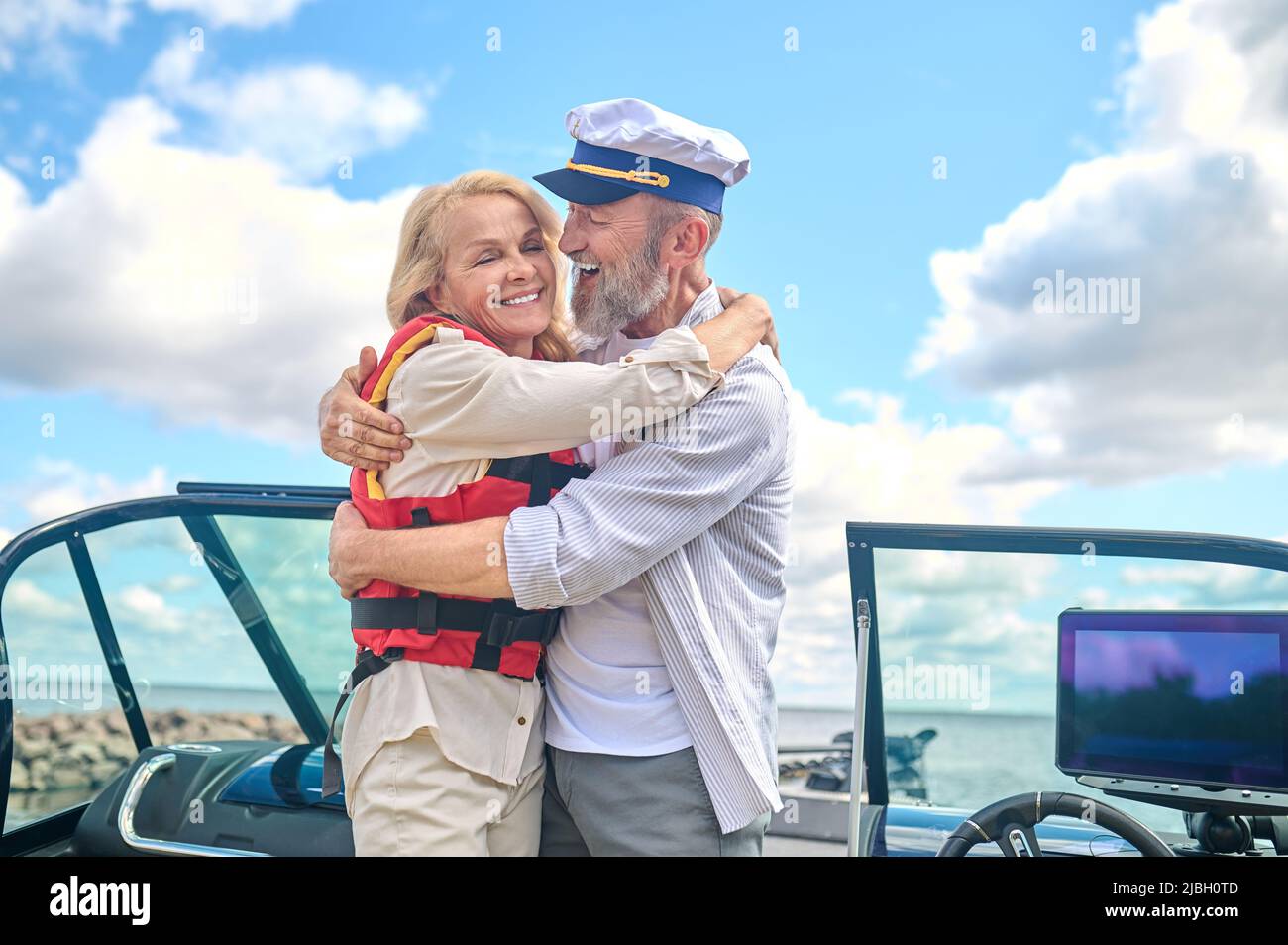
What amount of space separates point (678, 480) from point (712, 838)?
0.67 meters

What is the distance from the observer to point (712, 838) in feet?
6.88

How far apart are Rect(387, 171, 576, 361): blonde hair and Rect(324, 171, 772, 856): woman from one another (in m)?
0.24

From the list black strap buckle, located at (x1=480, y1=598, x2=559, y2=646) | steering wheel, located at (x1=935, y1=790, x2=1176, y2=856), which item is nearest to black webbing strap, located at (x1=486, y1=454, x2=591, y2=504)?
black strap buckle, located at (x1=480, y1=598, x2=559, y2=646)

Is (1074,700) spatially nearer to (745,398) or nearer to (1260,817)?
(1260,817)

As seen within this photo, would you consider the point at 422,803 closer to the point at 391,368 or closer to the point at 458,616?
the point at 458,616

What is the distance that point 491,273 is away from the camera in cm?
233

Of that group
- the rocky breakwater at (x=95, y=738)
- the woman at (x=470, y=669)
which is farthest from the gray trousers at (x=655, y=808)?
the rocky breakwater at (x=95, y=738)

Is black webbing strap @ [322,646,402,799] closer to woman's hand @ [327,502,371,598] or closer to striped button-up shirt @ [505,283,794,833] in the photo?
woman's hand @ [327,502,371,598]

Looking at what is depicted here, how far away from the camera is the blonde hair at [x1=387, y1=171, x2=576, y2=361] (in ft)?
7.79

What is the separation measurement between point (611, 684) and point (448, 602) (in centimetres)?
35

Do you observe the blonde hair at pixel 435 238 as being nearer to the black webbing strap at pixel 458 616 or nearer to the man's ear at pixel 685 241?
the man's ear at pixel 685 241

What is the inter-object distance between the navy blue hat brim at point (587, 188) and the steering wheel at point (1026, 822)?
1611 mm

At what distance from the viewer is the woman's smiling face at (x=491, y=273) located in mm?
2330
